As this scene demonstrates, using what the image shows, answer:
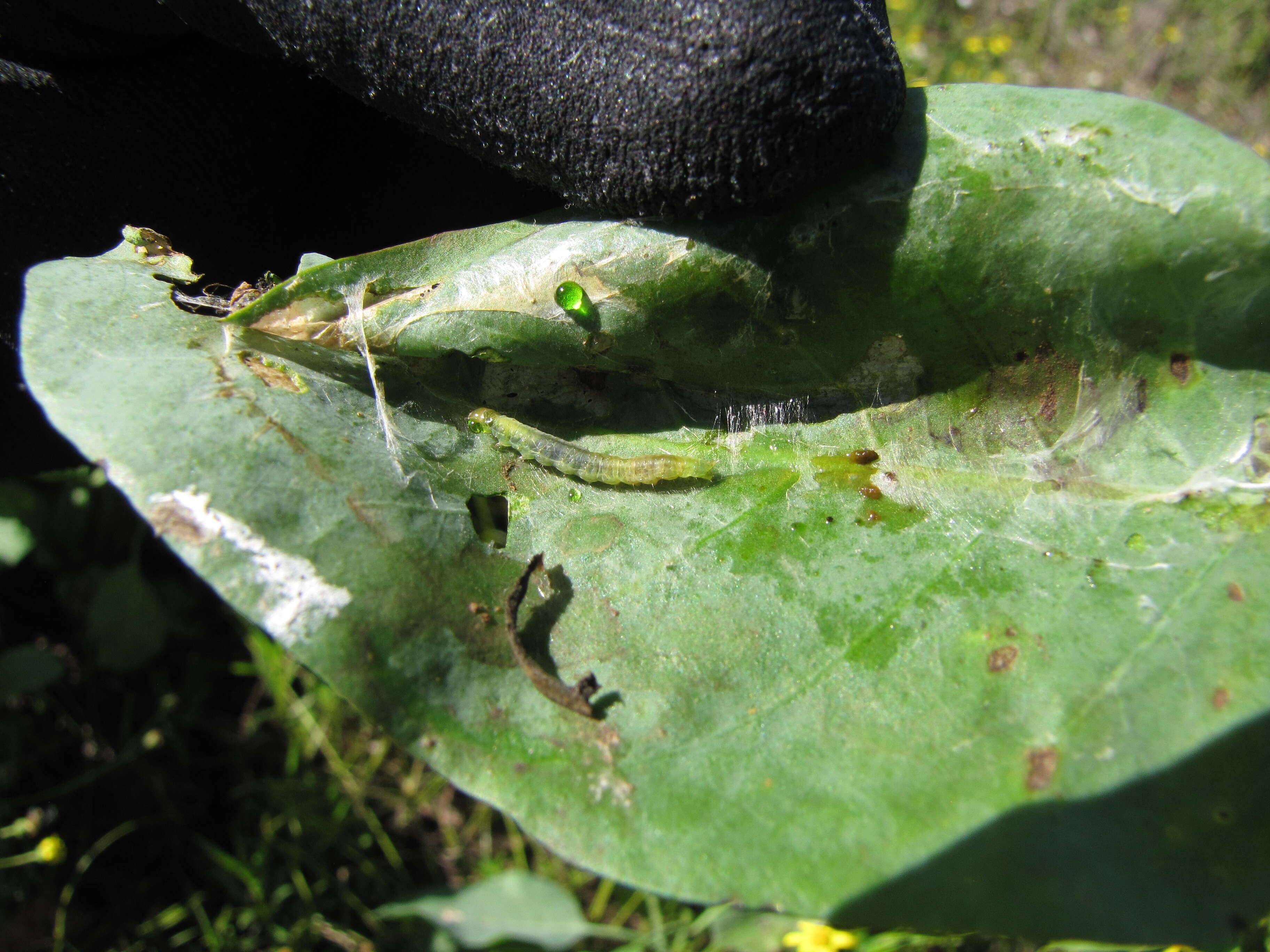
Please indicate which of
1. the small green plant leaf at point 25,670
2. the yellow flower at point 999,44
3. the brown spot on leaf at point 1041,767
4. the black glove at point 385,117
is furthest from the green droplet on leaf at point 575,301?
the yellow flower at point 999,44

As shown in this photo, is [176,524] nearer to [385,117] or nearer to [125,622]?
[385,117]

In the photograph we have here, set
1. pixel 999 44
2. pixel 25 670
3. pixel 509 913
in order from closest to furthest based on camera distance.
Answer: pixel 509 913
pixel 25 670
pixel 999 44

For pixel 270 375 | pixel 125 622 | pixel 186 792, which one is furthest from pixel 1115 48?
pixel 186 792

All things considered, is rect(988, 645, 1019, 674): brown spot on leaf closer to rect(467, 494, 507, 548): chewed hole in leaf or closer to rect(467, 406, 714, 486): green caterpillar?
rect(467, 406, 714, 486): green caterpillar

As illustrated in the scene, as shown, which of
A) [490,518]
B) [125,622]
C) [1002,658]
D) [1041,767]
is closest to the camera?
[1041,767]

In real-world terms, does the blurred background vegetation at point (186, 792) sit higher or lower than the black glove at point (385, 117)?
lower

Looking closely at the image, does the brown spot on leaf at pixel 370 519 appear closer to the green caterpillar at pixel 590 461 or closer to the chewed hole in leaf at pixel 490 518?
the chewed hole in leaf at pixel 490 518

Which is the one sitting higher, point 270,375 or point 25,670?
point 270,375
